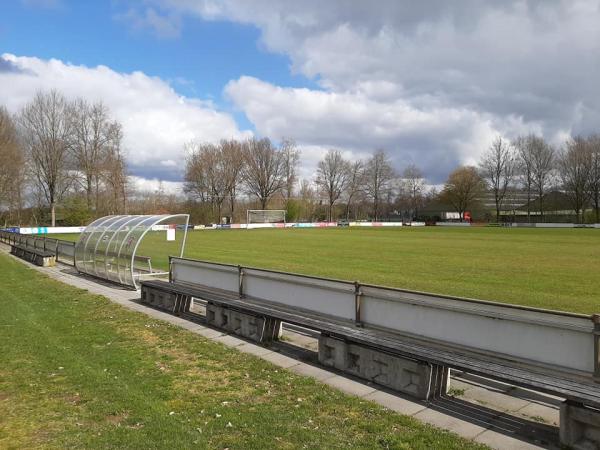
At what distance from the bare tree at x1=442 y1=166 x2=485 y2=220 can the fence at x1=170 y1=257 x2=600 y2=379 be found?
100419mm

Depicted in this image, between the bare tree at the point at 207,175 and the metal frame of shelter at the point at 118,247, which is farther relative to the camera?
the bare tree at the point at 207,175

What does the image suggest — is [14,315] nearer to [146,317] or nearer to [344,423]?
[146,317]

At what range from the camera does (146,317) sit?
9680mm

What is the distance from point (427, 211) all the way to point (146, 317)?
125 meters

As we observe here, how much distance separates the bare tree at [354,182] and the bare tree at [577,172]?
134 feet

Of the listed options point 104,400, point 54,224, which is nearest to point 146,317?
point 104,400

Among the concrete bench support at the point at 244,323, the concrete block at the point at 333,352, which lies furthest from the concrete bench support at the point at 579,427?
the concrete bench support at the point at 244,323

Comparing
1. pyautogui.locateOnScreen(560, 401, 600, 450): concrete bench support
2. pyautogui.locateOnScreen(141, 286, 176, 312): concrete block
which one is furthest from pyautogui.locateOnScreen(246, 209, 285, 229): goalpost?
pyautogui.locateOnScreen(560, 401, 600, 450): concrete bench support

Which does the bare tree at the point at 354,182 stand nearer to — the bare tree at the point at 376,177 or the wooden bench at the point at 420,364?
the bare tree at the point at 376,177

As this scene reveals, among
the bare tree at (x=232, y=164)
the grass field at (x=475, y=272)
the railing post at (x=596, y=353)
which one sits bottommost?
the grass field at (x=475, y=272)

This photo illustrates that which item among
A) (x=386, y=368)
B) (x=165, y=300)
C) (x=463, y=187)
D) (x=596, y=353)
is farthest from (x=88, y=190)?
(x=463, y=187)

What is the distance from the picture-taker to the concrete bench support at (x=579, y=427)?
12.9 feet

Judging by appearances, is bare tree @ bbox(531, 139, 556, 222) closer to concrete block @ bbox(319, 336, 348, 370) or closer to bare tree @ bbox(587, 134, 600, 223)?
bare tree @ bbox(587, 134, 600, 223)

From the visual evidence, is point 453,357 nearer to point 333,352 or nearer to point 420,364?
point 420,364
